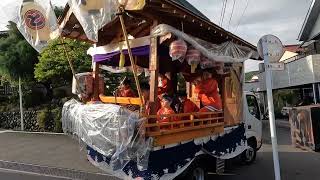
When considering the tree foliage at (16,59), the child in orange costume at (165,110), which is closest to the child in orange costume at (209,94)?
the child in orange costume at (165,110)

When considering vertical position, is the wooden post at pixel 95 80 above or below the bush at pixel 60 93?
below

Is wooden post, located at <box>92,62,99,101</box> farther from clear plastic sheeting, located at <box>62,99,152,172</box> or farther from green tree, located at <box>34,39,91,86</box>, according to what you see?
green tree, located at <box>34,39,91,86</box>

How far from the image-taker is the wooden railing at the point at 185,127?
5.83 m

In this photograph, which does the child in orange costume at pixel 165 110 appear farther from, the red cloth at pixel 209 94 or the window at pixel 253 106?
the window at pixel 253 106

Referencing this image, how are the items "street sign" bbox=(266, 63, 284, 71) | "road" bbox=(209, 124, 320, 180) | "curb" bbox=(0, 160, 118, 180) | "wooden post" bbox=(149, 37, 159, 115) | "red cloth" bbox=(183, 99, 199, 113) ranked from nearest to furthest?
1. "wooden post" bbox=(149, 37, 159, 115)
2. "street sign" bbox=(266, 63, 284, 71)
3. "red cloth" bbox=(183, 99, 199, 113)
4. "road" bbox=(209, 124, 320, 180)
5. "curb" bbox=(0, 160, 118, 180)

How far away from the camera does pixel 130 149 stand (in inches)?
221

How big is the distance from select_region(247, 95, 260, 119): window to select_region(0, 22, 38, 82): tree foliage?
44.2 feet

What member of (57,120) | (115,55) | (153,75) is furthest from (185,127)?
(57,120)

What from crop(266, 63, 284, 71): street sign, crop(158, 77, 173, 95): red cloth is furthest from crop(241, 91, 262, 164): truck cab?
crop(266, 63, 284, 71): street sign

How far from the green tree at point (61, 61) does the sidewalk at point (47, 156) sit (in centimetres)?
272

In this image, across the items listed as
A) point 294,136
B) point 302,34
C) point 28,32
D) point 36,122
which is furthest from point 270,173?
point 302,34

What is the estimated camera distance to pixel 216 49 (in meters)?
7.30

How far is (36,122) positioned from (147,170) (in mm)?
14883

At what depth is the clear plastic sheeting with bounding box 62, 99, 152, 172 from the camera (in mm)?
5527
